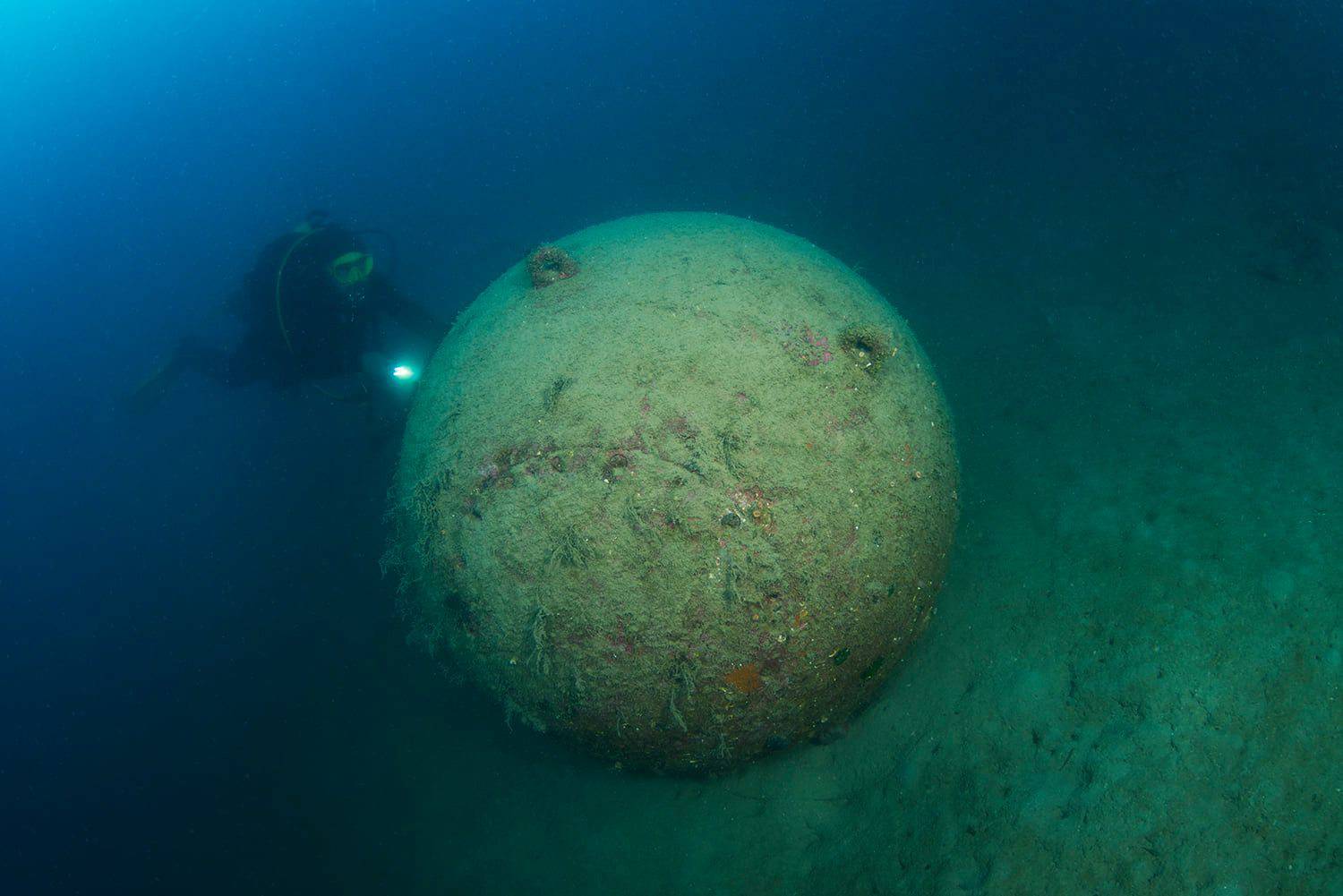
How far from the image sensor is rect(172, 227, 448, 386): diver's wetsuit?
20.9 feet

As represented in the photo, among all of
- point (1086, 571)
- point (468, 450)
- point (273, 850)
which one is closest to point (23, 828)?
point (273, 850)

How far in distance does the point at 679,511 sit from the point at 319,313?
5885mm

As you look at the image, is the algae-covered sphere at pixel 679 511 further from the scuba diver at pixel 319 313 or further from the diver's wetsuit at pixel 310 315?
the diver's wetsuit at pixel 310 315

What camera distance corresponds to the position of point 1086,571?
11.8 feet

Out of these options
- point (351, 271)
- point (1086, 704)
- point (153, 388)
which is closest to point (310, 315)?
point (351, 271)

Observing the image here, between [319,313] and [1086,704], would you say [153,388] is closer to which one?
[319,313]

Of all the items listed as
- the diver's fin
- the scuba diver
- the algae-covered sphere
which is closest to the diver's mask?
the scuba diver

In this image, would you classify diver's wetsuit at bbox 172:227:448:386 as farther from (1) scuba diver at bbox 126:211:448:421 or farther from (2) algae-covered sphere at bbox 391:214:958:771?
(2) algae-covered sphere at bbox 391:214:958:771

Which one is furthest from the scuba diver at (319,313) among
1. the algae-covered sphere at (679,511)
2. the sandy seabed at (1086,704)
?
the sandy seabed at (1086,704)

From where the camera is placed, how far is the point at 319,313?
646 cm

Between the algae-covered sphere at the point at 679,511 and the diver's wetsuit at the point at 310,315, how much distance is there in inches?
159

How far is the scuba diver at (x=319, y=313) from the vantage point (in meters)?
6.32

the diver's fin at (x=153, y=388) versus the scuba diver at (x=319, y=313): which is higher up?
the scuba diver at (x=319, y=313)

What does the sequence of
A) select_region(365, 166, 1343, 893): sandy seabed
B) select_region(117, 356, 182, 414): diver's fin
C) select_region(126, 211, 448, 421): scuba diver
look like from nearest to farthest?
select_region(365, 166, 1343, 893): sandy seabed, select_region(126, 211, 448, 421): scuba diver, select_region(117, 356, 182, 414): diver's fin
